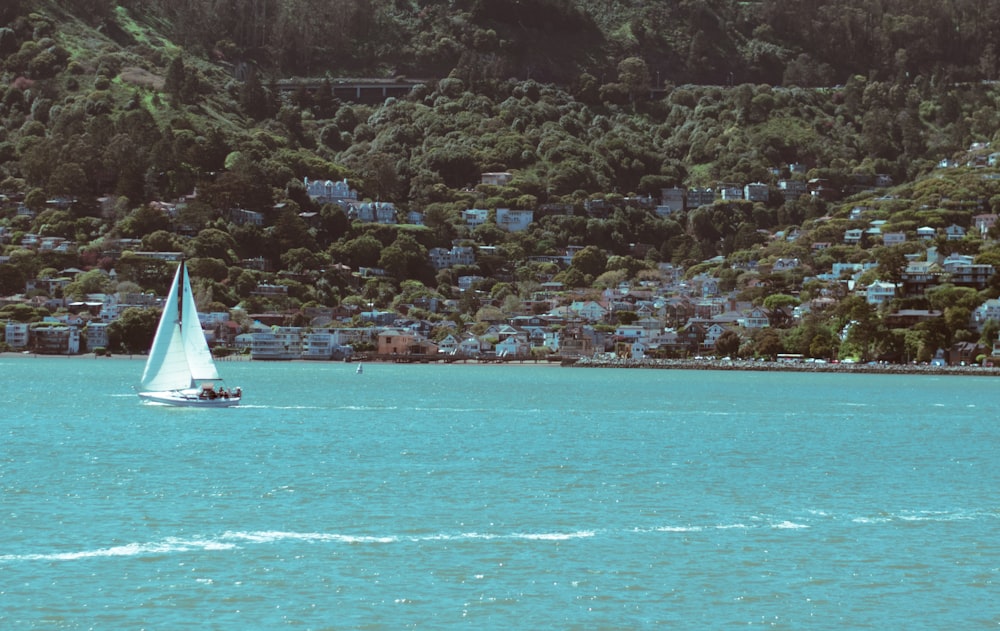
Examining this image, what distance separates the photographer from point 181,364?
2485 inches

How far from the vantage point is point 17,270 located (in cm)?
14150

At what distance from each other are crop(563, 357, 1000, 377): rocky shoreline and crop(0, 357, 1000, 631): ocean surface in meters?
54.7

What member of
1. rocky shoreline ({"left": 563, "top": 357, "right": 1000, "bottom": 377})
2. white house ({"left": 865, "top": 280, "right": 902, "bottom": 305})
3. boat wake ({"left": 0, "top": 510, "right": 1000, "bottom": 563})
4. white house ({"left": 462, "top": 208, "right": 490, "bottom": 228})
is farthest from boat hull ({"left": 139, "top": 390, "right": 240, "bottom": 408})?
white house ({"left": 462, "top": 208, "right": 490, "bottom": 228})

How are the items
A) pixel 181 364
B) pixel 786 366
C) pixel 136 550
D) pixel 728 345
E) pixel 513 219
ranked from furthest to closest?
pixel 513 219, pixel 728 345, pixel 786 366, pixel 181 364, pixel 136 550

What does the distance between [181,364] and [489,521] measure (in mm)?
33405

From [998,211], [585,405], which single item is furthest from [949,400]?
[998,211]

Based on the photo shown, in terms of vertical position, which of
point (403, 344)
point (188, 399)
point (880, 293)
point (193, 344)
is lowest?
point (188, 399)

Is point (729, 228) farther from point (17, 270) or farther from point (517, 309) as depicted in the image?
point (17, 270)

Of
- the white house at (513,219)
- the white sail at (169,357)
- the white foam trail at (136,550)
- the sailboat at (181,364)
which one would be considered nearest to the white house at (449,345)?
the white house at (513,219)

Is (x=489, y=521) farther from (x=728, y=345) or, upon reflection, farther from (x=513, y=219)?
(x=513, y=219)

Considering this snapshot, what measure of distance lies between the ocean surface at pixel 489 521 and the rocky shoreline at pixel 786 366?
179 ft

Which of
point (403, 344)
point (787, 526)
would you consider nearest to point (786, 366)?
point (403, 344)

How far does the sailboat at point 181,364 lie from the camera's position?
62.3 m

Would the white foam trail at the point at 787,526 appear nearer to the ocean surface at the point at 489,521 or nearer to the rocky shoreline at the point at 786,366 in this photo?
the ocean surface at the point at 489,521
